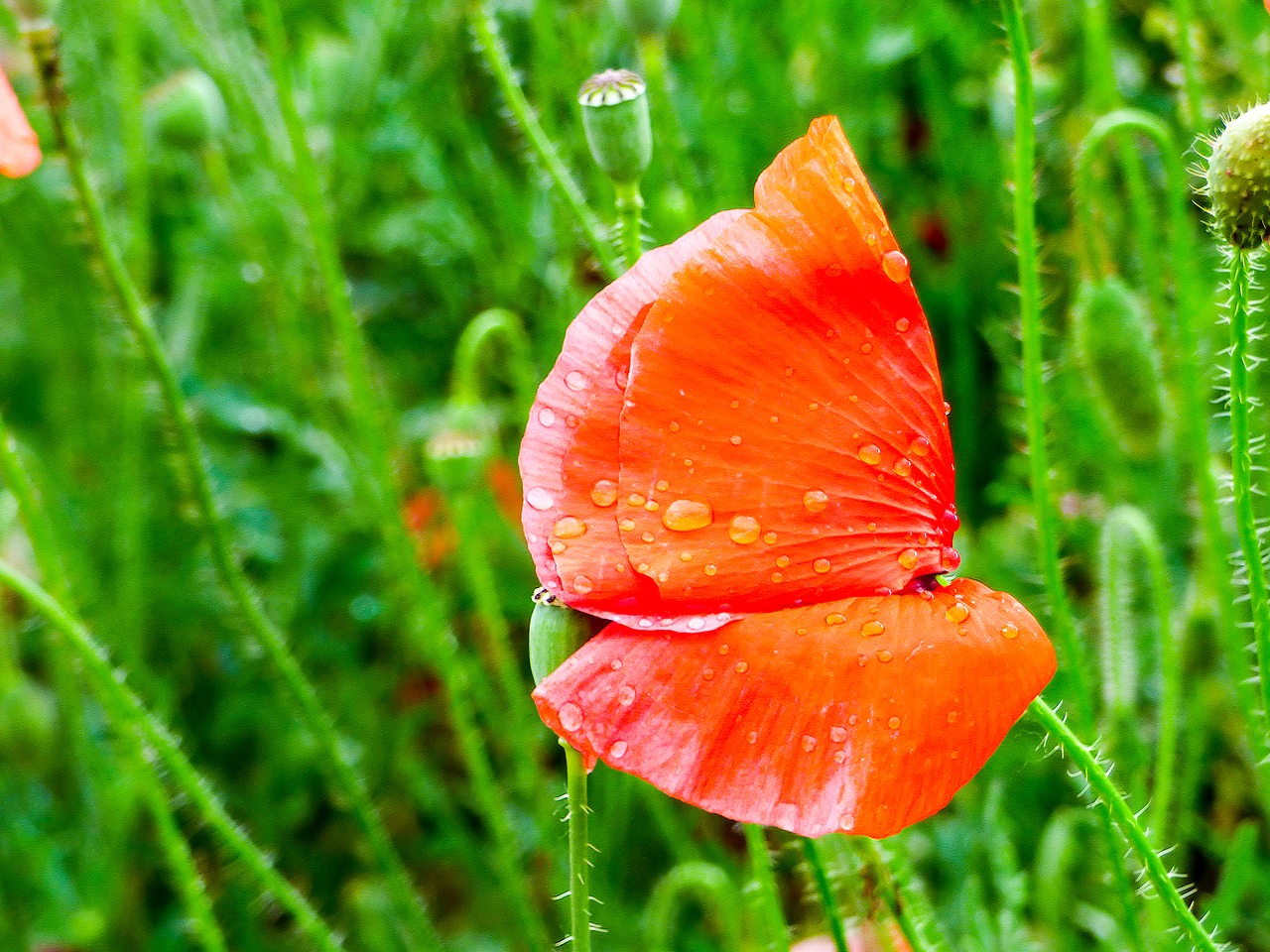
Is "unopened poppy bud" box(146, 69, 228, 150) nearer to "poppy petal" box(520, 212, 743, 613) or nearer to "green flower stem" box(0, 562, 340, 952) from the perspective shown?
"green flower stem" box(0, 562, 340, 952)

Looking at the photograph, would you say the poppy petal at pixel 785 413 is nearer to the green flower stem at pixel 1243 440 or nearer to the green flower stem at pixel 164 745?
the green flower stem at pixel 1243 440

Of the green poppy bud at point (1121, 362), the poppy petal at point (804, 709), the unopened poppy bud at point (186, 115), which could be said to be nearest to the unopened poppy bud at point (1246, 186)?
the poppy petal at point (804, 709)

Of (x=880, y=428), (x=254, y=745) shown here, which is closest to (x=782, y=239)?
(x=880, y=428)

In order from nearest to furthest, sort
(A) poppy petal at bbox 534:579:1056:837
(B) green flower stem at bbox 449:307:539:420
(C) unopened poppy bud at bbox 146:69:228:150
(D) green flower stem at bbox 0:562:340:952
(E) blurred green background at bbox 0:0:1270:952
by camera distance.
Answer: (A) poppy petal at bbox 534:579:1056:837 → (D) green flower stem at bbox 0:562:340:952 → (B) green flower stem at bbox 449:307:539:420 → (E) blurred green background at bbox 0:0:1270:952 → (C) unopened poppy bud at bbox 146:69:228:150

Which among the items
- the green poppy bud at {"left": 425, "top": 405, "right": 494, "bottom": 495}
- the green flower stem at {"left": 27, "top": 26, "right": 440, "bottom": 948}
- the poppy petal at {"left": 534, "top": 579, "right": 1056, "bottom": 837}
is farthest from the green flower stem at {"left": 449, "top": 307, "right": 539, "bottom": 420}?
the poppy petal at {"left": 534, "top": 579, "right": 1056, "bottom": 837}

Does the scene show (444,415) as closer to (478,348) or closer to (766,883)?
(478,348)

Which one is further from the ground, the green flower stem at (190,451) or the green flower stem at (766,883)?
the green flower stem at (190,451)

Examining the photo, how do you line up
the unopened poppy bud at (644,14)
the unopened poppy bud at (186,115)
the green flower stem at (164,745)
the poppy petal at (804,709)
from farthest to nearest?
the unopened poppy bud at (186,115), the unopened poppy bud at (644,14), the green flower stem at (164,745), the poppy petal at (804,709)
